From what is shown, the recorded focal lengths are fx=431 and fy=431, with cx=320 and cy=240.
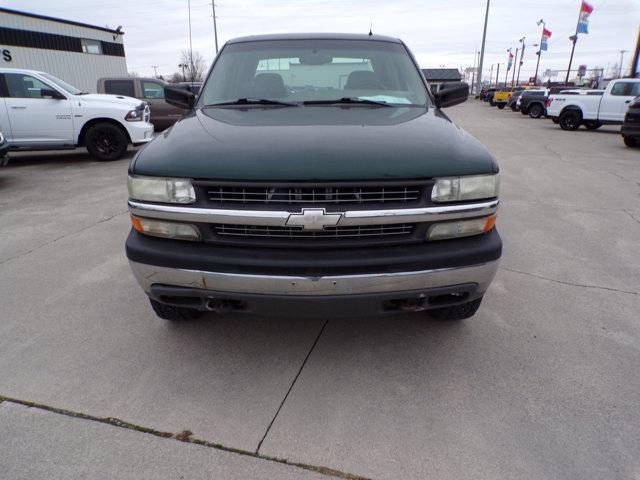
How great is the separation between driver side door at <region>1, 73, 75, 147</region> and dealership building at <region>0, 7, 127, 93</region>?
55.1 ft

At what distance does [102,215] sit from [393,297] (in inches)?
174

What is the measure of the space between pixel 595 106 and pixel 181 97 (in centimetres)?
1596

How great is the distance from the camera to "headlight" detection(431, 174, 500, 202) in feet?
6.66

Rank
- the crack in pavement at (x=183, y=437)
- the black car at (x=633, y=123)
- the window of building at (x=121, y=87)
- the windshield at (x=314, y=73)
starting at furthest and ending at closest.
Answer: the window of building at (x=121, y=87) → the black car at (x=633, y=123) → the windshield at (x=314, y=73) → the crack in pavement at (x=183, y=437)

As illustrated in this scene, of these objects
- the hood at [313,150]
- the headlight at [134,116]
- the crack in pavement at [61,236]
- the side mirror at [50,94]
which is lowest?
the crack in pavement at [61,236]

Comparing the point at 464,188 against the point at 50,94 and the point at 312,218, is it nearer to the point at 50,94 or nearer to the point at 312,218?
the point at 312,218

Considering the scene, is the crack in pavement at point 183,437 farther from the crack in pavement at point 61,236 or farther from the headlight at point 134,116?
the headlight at point 134,116

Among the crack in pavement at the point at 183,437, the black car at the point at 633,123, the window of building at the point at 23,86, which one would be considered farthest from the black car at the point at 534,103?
the crack in pavement at the point at 183,437

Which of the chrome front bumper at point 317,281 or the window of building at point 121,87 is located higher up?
the window of building at point 121,87

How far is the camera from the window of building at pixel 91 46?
2533 cm

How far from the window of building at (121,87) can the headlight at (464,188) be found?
1200 centimetres

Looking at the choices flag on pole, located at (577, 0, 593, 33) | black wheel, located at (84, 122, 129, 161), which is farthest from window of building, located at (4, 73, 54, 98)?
flag on pole, located at (577, 0, 593, 33)

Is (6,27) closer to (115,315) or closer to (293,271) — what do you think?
(115,315)

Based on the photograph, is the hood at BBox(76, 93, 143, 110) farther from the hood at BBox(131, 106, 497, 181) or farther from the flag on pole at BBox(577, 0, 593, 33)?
the flag on pole at BBox(577, 0, 593, 33)
